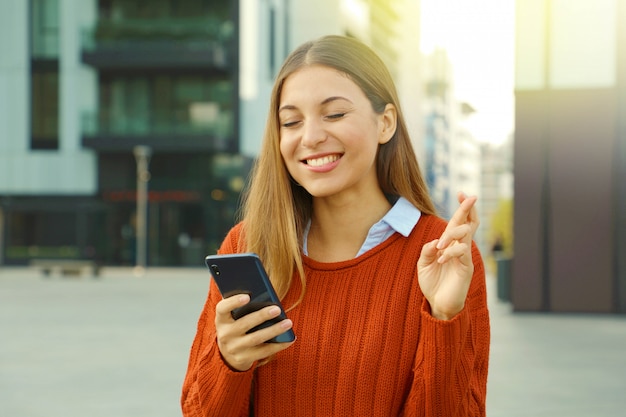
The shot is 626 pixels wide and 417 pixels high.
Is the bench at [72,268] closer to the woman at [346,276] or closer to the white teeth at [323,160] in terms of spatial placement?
the woman at [346,276]

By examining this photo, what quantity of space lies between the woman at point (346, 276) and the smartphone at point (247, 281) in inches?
1.3

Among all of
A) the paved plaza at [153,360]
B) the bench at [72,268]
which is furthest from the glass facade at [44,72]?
the paved plaza at [153,360]

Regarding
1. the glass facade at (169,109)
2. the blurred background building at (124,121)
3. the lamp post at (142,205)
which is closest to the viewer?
the lamp post at (142,205)

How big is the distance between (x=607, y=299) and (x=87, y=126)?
2824cm

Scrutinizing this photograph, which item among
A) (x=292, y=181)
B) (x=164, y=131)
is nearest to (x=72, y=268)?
(x=164, y=131)

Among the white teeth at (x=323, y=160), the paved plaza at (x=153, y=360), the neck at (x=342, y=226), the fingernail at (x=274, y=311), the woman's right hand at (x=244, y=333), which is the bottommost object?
the paved plaza at (x=153, y=360)

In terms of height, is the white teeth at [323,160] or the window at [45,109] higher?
the window at [45,109]

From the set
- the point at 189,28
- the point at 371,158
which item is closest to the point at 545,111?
the point at 371,158

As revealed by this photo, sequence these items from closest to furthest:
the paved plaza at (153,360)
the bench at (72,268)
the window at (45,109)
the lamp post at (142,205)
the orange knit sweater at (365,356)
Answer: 1. the orange knit sweater at (365,356)
2. the paved plaza at (153,360)
3. the bench at (72,268)
4. the lamp post at (142,205)
5. the window at (45,109)

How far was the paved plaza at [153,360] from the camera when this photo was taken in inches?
333

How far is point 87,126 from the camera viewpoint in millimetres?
40719

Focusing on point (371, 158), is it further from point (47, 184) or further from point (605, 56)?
point (47, 184)

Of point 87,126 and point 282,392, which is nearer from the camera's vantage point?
point 282,392

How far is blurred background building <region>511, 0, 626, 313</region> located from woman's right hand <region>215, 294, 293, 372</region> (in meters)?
15.8
